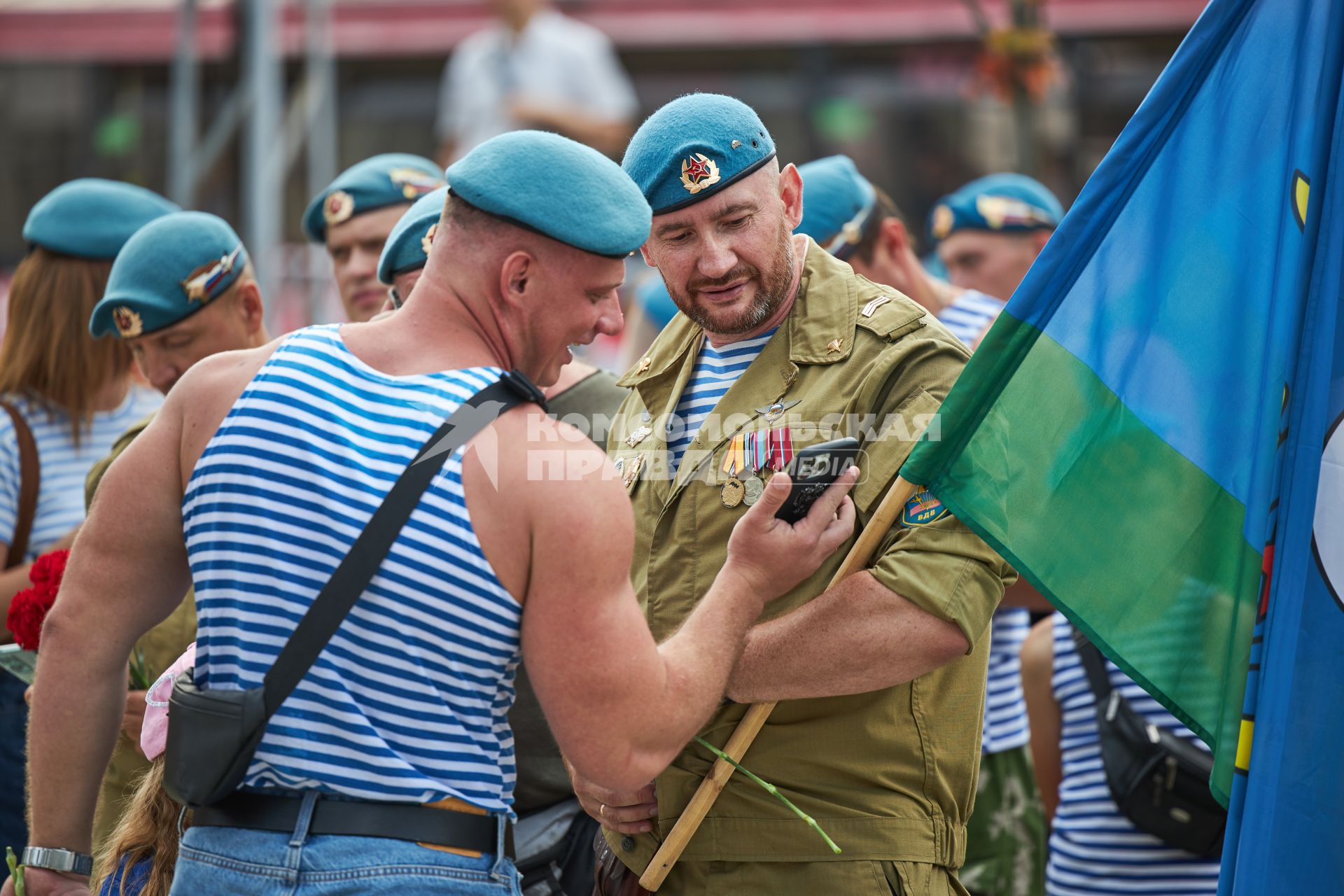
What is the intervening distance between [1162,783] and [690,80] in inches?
291

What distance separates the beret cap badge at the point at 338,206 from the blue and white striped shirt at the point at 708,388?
6.14 feet

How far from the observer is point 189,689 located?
2.16 meters

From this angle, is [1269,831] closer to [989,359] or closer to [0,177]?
[989,359]

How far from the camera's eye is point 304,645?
2.06m

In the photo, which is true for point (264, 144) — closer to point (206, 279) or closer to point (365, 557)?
point (206, 279)

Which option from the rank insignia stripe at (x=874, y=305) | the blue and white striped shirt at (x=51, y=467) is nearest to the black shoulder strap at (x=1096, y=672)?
the rank insignia stripe at (x=874, y=305)

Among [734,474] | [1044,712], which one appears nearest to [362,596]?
[734,474]

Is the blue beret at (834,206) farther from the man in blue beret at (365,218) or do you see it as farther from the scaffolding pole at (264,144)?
the scaffolding pole at (264,144)

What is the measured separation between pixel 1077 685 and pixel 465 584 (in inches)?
95.2

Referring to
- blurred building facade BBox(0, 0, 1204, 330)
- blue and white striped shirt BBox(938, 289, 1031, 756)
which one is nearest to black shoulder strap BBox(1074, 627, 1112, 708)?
blue and white striped shirt BBox(938, 289, 1031, 756)

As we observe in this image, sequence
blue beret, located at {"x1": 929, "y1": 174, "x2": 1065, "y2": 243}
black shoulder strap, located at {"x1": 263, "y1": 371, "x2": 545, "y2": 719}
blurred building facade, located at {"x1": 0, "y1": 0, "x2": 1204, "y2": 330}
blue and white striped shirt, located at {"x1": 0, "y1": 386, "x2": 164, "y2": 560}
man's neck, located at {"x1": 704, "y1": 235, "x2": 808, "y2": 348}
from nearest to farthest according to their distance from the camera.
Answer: black shoulder strap, located at {"x1": 263, "y1": 371, "x2": 545, "y2": 719} → man's neck, located at {"x1": 704, "y1": 235, "x2": 808, "y2": 348} → blue and white striped shirt, located at {"x1": 0, "y1": 386, "x2": 164, "y2": 560} → blue beret, located at {"x1": 929, "y1": 174, "x2": 1065, "y2": 243} → blurred building facade, located at {"x1": 0, "y1": 0, "x2": 1204, "y2": 330}

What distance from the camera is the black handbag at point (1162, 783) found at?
137 inches

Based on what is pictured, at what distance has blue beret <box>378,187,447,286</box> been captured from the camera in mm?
3477

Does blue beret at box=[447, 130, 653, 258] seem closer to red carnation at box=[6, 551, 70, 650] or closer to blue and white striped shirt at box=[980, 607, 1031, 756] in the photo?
red carnation at box=[6, 551, 70, 650]
